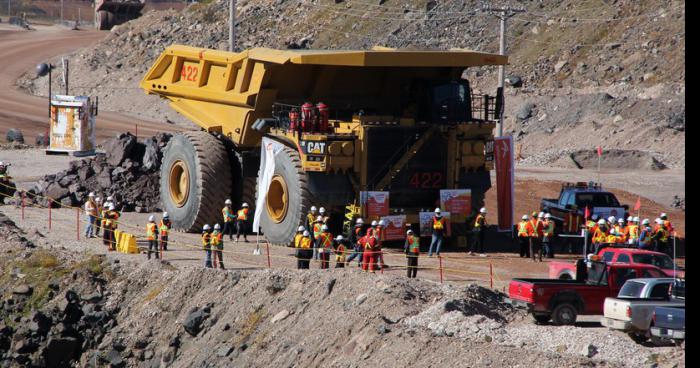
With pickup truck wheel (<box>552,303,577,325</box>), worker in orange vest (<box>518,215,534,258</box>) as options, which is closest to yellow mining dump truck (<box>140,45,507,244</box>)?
worker in orange vest (<box>518,215,534,258</box>)

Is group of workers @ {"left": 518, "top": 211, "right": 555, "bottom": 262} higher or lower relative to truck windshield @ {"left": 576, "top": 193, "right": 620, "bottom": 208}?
lower

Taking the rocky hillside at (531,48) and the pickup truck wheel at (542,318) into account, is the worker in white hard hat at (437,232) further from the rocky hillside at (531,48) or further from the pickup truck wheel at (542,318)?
the rocky hillside at (531,48)

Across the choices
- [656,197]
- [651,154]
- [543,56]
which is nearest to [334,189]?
[656,197]

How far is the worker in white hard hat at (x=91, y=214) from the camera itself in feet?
92.3

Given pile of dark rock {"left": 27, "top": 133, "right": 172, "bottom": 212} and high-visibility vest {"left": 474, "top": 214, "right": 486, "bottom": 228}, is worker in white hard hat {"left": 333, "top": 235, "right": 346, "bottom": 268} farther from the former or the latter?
pile of dark rock {"left": 27, "top": 133, "right": 172, "bottom": 212}

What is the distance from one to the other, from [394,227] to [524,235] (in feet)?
9.29

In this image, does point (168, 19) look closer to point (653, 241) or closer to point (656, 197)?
point (656, 197)

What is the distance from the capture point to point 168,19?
73.8 meters

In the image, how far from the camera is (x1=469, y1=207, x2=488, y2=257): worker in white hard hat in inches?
1045

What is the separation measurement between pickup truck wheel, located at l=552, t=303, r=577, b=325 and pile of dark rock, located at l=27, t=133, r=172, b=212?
1575cm

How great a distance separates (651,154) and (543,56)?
1284 centimetres

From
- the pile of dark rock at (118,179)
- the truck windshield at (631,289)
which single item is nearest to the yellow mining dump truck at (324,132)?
the pile of dark rock at (118,179)

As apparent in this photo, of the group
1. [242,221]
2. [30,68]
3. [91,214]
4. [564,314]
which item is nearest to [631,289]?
[564,314]

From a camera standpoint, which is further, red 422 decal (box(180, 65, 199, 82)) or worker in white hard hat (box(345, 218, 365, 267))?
red 422 decal (box(180, 65, 199, 82))
